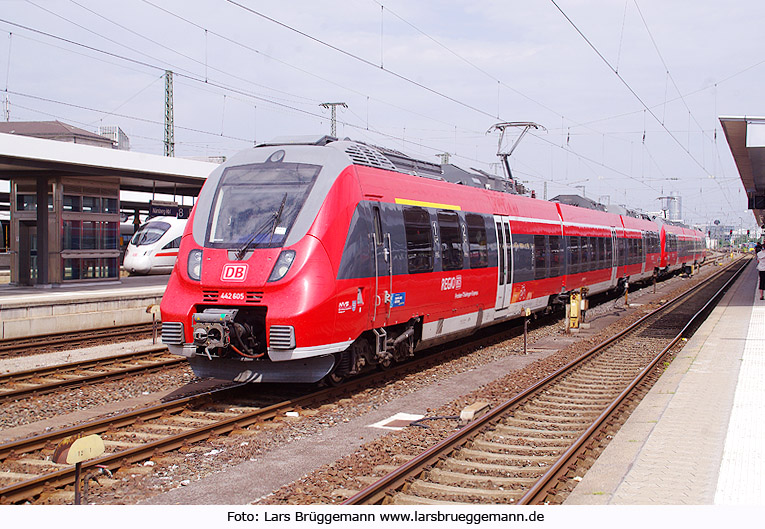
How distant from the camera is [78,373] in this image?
1220 centimetres

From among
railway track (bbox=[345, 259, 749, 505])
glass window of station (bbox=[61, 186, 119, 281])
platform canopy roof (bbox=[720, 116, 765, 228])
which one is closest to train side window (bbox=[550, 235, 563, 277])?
platform canopy roof (bbox=[720, 116, 765, 228])

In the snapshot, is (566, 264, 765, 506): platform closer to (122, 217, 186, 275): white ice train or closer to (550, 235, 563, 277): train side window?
(550, 235, 563, 277): train side window

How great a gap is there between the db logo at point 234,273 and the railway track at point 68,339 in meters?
7.88

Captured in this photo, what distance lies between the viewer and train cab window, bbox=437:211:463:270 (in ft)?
40.6

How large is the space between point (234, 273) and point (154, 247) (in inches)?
1047

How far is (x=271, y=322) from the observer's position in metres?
8.84

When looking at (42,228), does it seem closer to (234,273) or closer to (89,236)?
(89,236)

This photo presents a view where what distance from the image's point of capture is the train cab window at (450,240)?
40.6ft

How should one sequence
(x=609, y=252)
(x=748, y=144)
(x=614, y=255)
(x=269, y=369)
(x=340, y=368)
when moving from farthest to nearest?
(x=614, y=255), (x=609, y=252), (x=748, y=144), (x=340, y=368), (x=269, y=369)

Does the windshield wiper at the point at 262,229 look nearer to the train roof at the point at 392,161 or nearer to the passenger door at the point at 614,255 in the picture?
the train roof at the point at 392,161

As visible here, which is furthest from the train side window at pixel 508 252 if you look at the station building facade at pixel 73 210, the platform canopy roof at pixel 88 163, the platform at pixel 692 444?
the station building facade at pixel 73 210

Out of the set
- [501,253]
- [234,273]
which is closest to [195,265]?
[234,273]

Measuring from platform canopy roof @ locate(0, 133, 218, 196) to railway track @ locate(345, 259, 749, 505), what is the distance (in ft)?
54.8

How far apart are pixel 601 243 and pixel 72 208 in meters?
18.9
